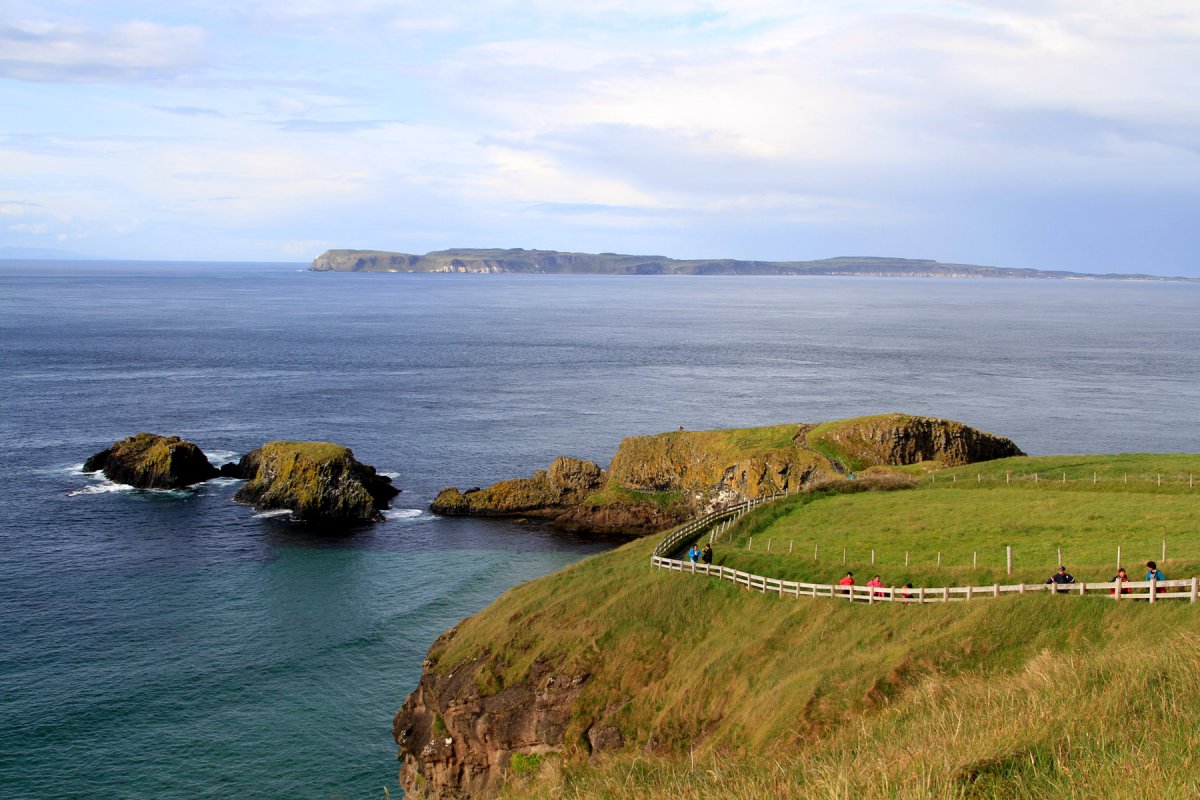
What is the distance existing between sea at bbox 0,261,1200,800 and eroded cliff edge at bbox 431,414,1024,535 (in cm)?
459

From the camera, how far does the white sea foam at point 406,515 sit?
75062 millimetres

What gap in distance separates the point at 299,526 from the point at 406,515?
8054 mm

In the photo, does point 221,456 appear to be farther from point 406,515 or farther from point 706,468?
point 706,468

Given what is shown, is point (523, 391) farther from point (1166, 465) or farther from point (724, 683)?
point (724, 683)

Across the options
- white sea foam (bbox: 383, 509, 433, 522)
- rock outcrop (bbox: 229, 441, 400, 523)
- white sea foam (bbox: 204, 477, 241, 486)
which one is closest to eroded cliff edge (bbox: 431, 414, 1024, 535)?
white sea foam (bbox: 383, 509, 433, 522)

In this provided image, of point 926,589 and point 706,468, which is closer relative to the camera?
point 926,589

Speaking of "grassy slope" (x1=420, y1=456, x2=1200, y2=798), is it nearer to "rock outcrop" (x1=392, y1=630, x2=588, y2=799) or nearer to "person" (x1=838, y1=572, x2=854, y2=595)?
"rock outcrop" (x1=392, y1=630, x2=588, y2=799)

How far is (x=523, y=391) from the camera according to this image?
131m

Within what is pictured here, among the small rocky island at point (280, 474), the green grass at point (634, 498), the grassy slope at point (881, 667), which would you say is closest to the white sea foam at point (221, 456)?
the small rocky island at point (280, 474)

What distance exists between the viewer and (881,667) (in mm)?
29328

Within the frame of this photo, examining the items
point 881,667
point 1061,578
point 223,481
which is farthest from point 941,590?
point 223,481

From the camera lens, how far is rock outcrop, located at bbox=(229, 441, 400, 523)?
248ft

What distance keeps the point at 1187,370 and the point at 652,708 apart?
152 m

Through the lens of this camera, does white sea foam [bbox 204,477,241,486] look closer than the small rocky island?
No
